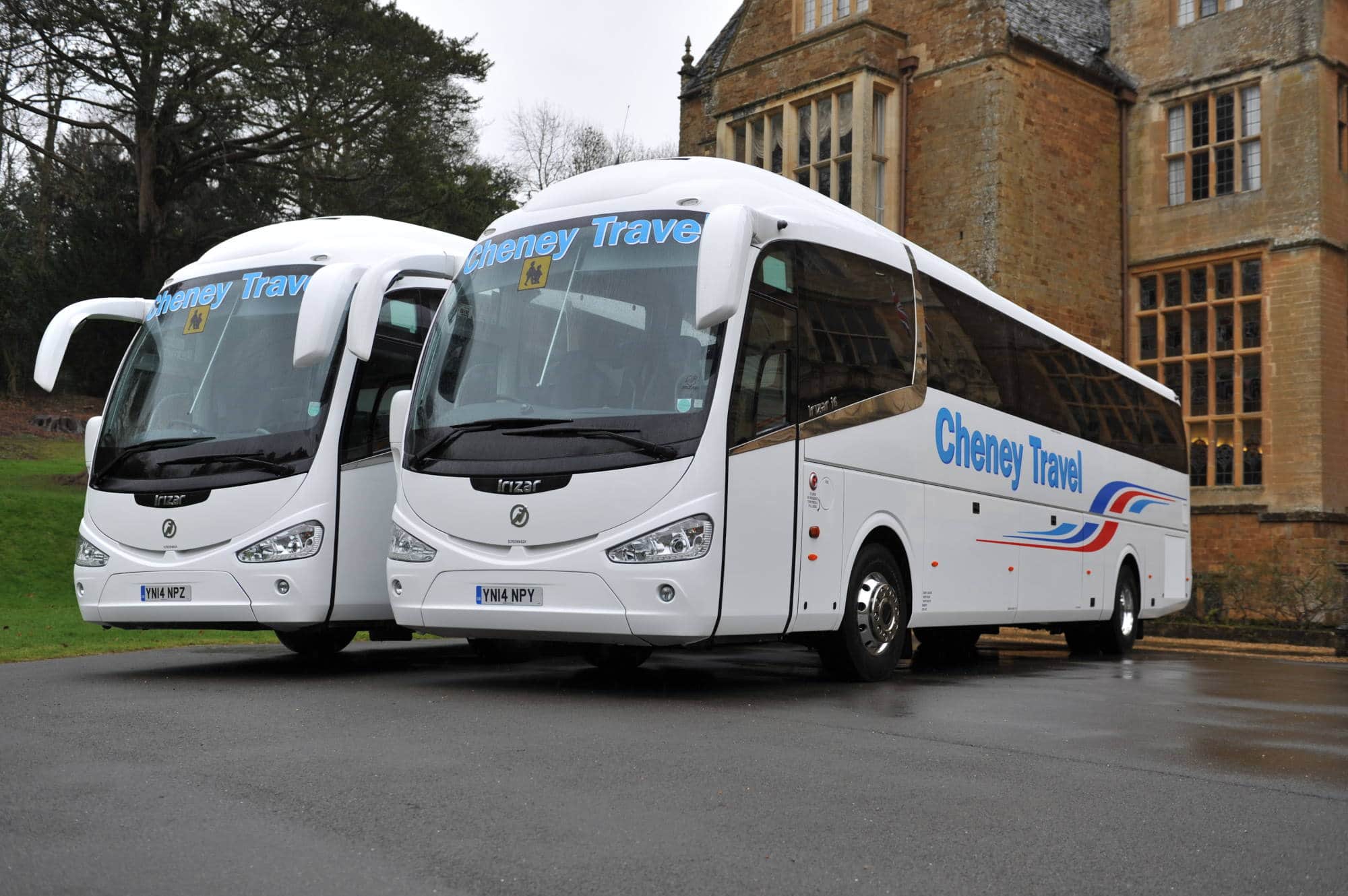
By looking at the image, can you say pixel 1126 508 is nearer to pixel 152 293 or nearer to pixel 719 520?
pixel 719 520

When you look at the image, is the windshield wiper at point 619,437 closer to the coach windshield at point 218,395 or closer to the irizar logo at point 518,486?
the irizar logo at point 518,486

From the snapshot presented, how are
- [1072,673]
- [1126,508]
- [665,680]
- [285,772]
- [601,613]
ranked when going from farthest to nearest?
[1126,508] → [1072,673] → [665,680] → [601,613] → [285,772]

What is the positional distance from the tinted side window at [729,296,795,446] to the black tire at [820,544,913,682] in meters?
1.56

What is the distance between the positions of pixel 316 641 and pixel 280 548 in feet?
9.11

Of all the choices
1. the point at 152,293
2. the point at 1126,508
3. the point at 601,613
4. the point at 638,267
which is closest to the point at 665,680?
the point at 601,613

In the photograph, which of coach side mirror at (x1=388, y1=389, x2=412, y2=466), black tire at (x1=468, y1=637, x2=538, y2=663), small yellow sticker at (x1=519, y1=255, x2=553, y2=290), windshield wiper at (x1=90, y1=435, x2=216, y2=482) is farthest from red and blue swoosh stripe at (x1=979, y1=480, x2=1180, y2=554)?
windshield wiper at (x1=90, y1=435, x2=216, y2=482)

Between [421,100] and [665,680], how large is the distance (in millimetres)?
23352

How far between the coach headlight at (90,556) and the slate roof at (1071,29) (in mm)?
19553

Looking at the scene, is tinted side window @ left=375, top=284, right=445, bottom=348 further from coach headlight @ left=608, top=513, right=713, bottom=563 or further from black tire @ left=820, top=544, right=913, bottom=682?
black tire @ left=820, top=544, right=913, bottom=682

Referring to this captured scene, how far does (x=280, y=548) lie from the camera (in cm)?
999

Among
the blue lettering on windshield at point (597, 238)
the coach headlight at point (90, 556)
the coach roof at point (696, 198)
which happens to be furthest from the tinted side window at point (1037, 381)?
the coach headlight at point (90, 556)

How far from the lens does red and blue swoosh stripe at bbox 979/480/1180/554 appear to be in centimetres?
1377

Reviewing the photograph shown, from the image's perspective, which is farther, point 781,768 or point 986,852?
point 781,768

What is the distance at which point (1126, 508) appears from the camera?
54.8 ft
